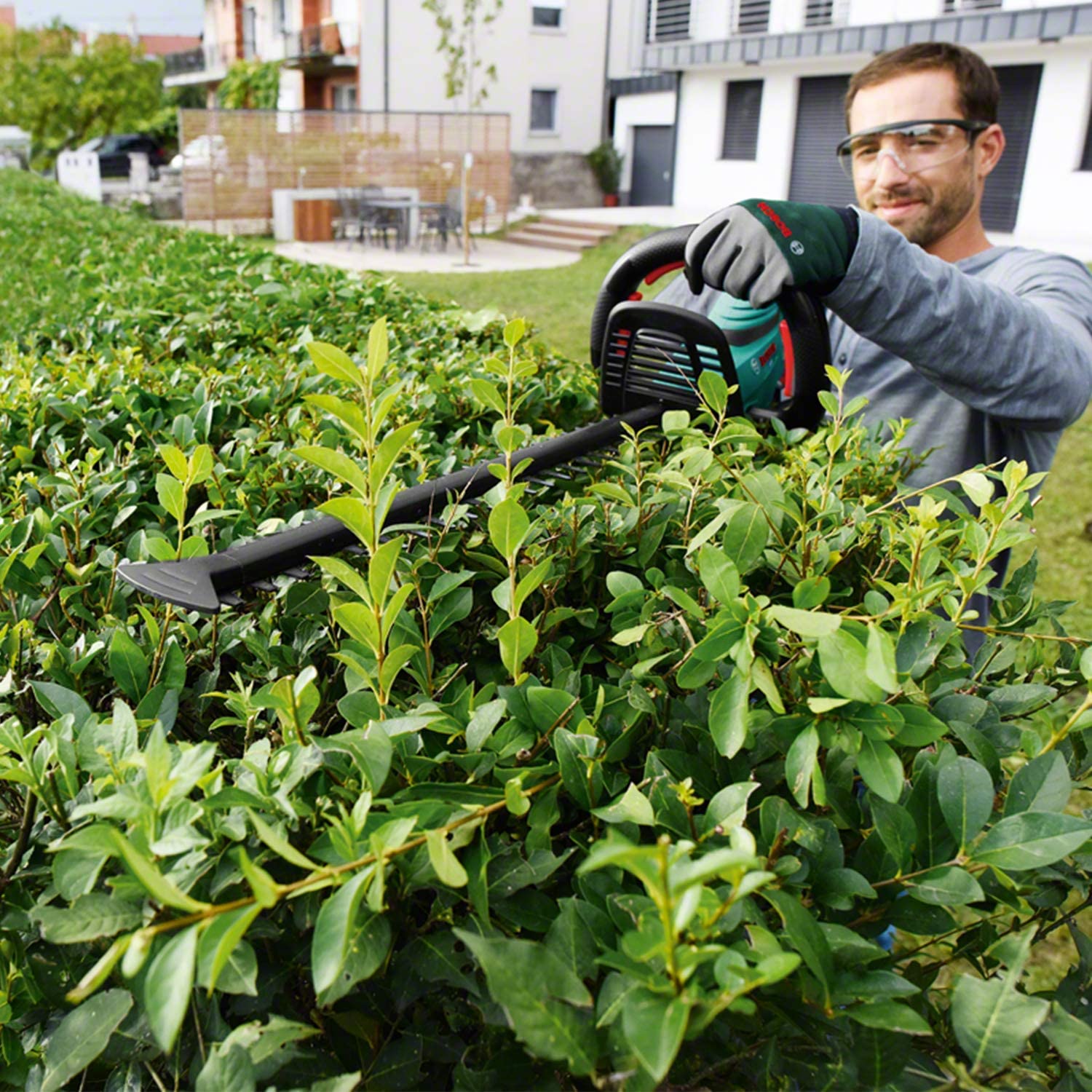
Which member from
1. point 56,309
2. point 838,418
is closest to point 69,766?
point 838,418

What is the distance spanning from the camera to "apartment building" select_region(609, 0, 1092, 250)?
1908cm

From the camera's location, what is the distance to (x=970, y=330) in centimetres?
207

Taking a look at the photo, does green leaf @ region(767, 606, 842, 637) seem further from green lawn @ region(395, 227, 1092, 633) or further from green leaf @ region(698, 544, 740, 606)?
green lawn @ region(395, 227, 1092, 633)

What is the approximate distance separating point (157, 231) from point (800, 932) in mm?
6295

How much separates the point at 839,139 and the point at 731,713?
25791 mm

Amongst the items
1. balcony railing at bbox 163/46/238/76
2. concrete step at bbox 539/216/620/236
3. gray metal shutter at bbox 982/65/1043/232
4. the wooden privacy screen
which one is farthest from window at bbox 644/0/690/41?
balcony railing at bbox 163/46/238/76

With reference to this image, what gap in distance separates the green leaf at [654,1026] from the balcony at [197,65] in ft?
150

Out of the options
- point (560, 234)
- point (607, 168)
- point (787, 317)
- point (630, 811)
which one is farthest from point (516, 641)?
point (607, 168)

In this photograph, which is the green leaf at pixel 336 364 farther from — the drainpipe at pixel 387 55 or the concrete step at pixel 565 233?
the drainpipe at pixel 387 55

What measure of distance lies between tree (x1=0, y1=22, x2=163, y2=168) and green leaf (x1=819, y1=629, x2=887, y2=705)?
40.2m

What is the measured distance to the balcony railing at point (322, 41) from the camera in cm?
2994

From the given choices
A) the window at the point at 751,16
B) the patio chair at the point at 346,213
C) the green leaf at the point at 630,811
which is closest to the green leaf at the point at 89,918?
the green leaf at the point at 630,811

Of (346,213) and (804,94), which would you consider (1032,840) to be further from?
(804,94)

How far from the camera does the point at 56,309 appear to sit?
3430 millimetres
